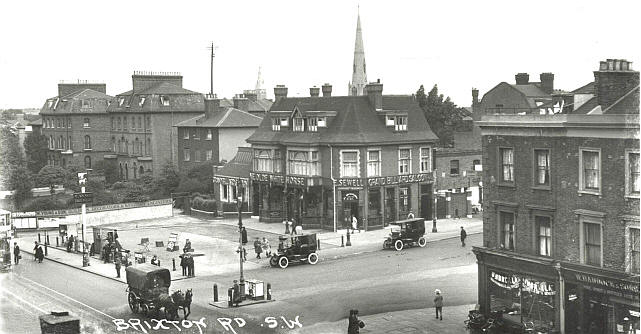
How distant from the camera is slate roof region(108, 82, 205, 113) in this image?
90562 millimetres

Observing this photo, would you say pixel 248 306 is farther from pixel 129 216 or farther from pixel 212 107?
pixel 212 107

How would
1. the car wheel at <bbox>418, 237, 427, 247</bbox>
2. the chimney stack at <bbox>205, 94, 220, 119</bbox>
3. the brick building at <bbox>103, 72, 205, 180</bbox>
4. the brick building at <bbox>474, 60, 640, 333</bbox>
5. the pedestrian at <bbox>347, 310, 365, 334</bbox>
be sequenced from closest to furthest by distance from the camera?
the brick building at <bbox>474, 60, 640, 333</bbox> → the pedestrian at <bbox>347, 310, 365, 334</bbox> → the car wheel at <bbox>418, 237, 427, 247</bbox> → the chimney stack at <bbox>205, 94, 220, 119</bbox> → the brick building at <bbox>103, 72, 205, 180</bbox>

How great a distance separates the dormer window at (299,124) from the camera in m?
61.8

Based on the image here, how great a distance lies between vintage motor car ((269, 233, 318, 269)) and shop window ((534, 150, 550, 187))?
57.9 feet

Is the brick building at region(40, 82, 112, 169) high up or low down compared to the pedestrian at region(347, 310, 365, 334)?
up

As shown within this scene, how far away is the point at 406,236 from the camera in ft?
165

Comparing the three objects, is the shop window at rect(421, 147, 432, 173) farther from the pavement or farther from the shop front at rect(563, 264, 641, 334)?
the shop front at rect(563, 264, 641, 334)

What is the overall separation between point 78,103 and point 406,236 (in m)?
55.1

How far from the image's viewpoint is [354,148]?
2322 inches

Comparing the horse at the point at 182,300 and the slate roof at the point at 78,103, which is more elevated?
the slate roof at the point at 78,103

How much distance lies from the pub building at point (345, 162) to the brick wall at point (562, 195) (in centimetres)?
2514

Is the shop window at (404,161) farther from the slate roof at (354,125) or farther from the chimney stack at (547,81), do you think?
the chimney stack at (547,81)

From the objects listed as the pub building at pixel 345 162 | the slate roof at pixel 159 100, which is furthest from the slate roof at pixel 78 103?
the pub building at pixel 345 162

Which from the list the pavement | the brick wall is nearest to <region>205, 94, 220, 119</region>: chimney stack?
the pavement
